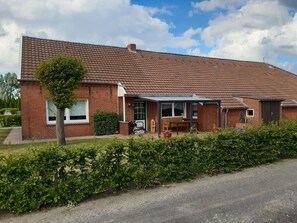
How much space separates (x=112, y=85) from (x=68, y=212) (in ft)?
39.1

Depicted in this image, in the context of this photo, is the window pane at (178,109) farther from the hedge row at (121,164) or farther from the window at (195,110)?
the hedge row at (121,164)

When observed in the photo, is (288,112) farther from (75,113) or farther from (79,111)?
(75,113)

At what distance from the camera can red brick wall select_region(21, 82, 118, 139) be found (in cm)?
1338

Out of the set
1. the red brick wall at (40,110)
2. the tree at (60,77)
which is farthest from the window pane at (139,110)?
the tree at (60,77)

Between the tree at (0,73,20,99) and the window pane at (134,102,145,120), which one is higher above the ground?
the tree at (0,73,20,99)

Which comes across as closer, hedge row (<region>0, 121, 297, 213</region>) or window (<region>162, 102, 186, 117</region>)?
hedge row (<region>0, 121, 297, 213</region>)

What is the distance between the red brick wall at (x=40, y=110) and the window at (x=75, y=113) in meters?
0.28

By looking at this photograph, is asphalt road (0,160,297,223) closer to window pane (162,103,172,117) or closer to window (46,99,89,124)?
window (46,99,89,124)

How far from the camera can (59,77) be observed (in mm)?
10047

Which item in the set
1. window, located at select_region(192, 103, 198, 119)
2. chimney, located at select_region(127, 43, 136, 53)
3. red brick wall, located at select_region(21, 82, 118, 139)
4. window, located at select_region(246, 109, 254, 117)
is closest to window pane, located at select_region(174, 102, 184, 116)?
window, located at select_region(192, 103, 198, 119)

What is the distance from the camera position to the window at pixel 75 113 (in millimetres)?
14211

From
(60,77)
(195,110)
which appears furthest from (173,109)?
(60,77)

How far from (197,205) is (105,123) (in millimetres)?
10830

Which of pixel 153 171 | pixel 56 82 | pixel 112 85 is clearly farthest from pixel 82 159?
pixel 112 85
